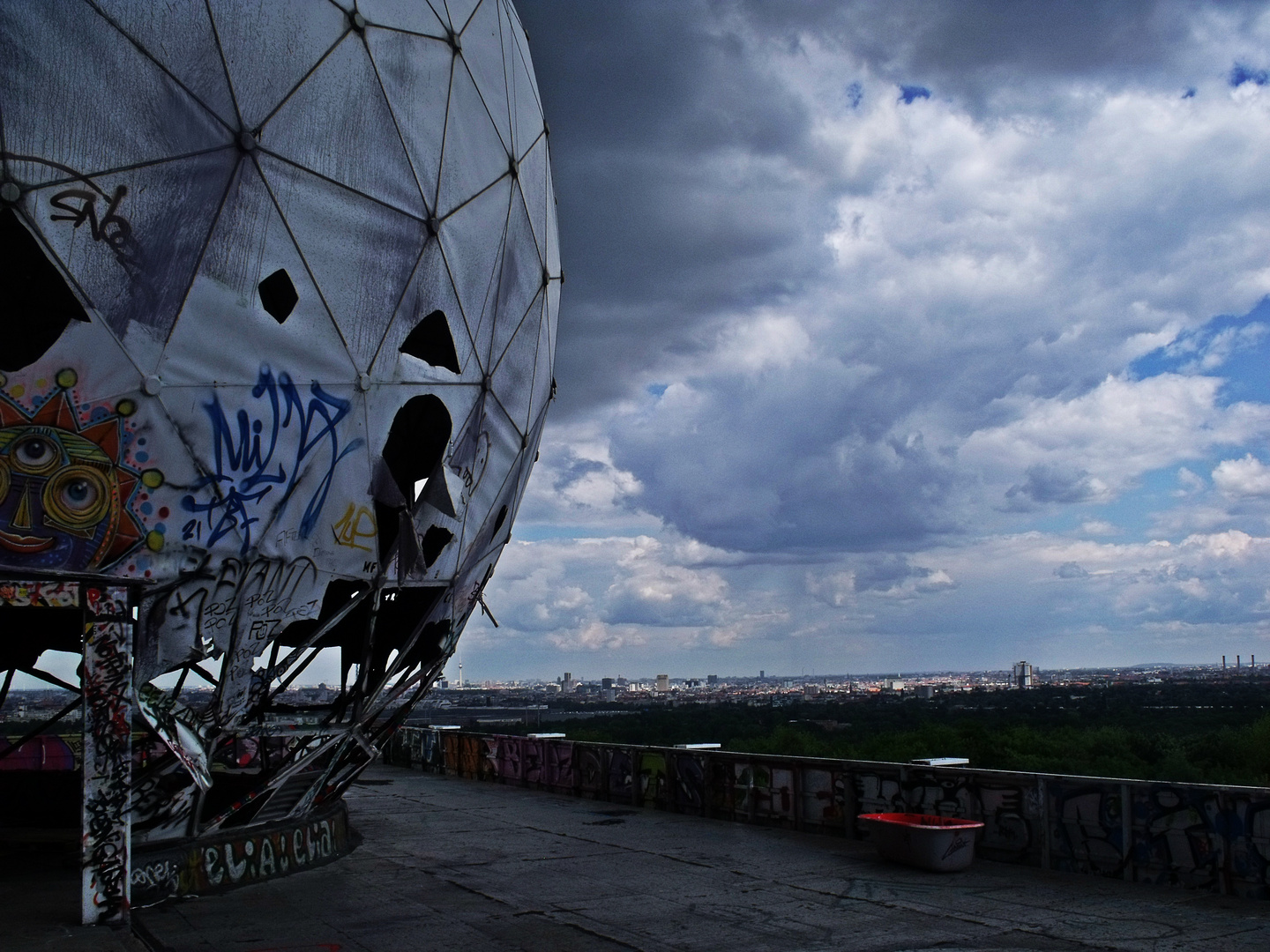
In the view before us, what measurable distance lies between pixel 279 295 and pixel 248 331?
487 mm

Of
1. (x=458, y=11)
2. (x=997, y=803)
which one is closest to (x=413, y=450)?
(x=458, y=11)

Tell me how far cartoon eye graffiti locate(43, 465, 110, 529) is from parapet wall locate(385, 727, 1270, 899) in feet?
38.6

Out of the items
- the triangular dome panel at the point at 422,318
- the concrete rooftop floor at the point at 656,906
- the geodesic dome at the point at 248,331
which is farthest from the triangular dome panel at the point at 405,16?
the concrete rooftop floor at the point at 656,906

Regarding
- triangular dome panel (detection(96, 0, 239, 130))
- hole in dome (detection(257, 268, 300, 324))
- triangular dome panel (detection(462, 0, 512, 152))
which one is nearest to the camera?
triangular dome panel (detection(96, 0, 239, 130))

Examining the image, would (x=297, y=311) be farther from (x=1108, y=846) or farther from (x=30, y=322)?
(x=1108, y=846)

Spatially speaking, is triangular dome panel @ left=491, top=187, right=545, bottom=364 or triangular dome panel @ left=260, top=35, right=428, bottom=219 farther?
triangular dome panel @ left=491, top=187, right=545, bottom=364

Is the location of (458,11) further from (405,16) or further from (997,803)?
(997,803)

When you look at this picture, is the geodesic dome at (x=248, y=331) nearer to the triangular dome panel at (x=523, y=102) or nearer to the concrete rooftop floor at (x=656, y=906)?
the triangular dome panel at (x=523, y=102)

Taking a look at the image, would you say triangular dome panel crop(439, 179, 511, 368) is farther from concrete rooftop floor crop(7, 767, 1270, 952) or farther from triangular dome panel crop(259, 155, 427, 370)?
concrete rooftop floor crop(7, 767, 1270, 952)

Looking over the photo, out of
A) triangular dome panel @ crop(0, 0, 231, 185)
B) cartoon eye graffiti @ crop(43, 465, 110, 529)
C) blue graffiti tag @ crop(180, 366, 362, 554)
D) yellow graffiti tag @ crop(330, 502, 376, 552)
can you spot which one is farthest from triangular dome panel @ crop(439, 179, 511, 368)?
cartoon eye graffiti @ crop(43, 465, 110, 529)

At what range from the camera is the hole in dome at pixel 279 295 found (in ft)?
34.3

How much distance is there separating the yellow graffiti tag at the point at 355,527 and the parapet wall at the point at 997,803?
360 inches

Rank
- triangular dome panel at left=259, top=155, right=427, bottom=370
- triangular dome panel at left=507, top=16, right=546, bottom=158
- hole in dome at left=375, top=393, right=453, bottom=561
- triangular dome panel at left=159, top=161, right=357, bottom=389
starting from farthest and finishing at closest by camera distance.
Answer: triangular dome panel at left=507, top=16, right=546, bottom=158
hole in dome at left=375, top=393, right=453, bottom=561
triangular dome panel at left=259, top=155, right=427, bottom=370
triangular dome panel at left=159, top=161, right=357, bottom=389

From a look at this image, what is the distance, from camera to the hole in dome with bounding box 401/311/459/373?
12062 mm
